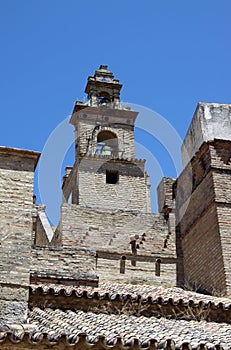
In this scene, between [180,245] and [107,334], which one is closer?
[107,334]

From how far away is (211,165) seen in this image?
13.9m

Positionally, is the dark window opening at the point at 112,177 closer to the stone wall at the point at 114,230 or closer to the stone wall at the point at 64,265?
the stone wall at the point at 114,230

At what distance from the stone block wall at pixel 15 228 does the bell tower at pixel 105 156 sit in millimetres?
11260

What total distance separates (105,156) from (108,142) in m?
1.70

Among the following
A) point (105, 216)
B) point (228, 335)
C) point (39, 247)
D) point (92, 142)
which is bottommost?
point (228, 335)

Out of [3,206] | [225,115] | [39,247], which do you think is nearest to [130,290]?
[39,247]

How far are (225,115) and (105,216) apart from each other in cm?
476

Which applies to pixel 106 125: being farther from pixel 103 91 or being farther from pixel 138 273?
pixel 138 273

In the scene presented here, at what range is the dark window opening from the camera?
851 inches

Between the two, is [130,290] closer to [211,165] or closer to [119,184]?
[211,165]

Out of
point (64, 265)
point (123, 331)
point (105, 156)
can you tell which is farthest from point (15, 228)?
point (105, 156)

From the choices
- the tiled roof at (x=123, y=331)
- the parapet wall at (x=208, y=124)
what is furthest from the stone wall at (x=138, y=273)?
the tiled roof at (x=123, y=331)

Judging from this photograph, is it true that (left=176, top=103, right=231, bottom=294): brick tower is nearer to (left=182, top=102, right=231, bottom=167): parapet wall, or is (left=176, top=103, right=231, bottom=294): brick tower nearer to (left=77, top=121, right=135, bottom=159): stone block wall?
(left=182, top=102, right=231, bottom=167): parapet wall

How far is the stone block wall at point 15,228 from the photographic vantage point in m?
7.97
